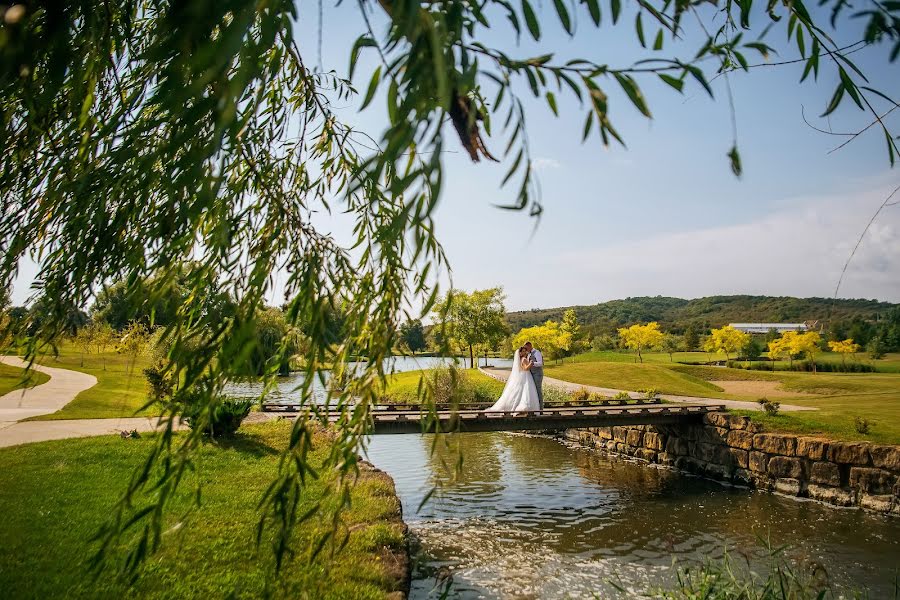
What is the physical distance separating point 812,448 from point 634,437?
6.05 m

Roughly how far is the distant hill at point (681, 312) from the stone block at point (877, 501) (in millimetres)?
55883

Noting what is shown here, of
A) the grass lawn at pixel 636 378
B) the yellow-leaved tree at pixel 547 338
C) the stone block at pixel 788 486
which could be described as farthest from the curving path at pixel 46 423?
the yellow-leaved tree at pixel 547 338

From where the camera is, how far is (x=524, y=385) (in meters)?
15.1

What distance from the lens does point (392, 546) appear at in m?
6.63

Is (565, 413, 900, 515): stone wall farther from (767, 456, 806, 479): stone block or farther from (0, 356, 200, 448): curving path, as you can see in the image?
(0, 356, 200, 448): curving path

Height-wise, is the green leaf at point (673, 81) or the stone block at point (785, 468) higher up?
the green leaf at point (673, 81)

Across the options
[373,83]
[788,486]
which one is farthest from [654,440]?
[373,83]

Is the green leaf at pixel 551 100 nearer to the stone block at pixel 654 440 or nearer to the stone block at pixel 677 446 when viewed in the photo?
the stone block at pixel 677 446

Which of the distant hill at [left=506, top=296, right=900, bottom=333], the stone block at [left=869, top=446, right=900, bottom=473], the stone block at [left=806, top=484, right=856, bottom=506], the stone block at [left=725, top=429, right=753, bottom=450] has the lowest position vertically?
the stone block at [left=806, top=484, right=856, bottom=506]

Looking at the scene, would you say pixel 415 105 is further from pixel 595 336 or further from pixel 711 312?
pixel 711 312

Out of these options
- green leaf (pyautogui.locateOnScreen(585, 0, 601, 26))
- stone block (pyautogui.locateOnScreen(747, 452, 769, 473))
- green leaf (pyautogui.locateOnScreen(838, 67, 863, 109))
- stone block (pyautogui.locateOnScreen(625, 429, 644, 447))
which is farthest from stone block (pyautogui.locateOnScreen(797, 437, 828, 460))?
green leaf (pyautogui.locateOnScreen(585, 0, 601, 26))

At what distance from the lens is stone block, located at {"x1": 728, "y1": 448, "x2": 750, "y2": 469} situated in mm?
14273

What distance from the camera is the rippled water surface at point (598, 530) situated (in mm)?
7918

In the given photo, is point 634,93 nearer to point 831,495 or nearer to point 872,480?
point 872,480
